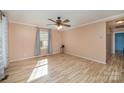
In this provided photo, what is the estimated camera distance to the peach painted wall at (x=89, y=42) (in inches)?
169

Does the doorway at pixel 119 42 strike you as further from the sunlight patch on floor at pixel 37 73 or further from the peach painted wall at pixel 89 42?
the sunlight patch on floor at pixel 37 73

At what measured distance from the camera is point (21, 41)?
16.6ft

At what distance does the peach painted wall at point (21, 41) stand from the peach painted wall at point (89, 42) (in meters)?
2.83

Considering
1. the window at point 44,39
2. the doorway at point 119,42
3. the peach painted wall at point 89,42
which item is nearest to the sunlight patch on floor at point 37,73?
the peach painted wall at point 89,42

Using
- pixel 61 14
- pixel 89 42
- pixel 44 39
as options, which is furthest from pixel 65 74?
pixel 44 39

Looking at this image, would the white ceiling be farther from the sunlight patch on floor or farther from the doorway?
the doorway

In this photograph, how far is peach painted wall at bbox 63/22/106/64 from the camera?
14.1 feet

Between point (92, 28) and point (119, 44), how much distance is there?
17.5 ft

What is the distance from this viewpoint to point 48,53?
21.9 feet

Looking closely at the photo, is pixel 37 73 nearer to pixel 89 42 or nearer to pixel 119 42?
pixel 89 42

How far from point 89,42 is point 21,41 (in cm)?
401

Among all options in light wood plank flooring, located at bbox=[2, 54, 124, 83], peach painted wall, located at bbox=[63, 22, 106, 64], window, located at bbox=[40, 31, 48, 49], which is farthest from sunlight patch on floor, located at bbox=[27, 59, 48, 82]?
window, located at bbox=[40, 31, 48, 49]
